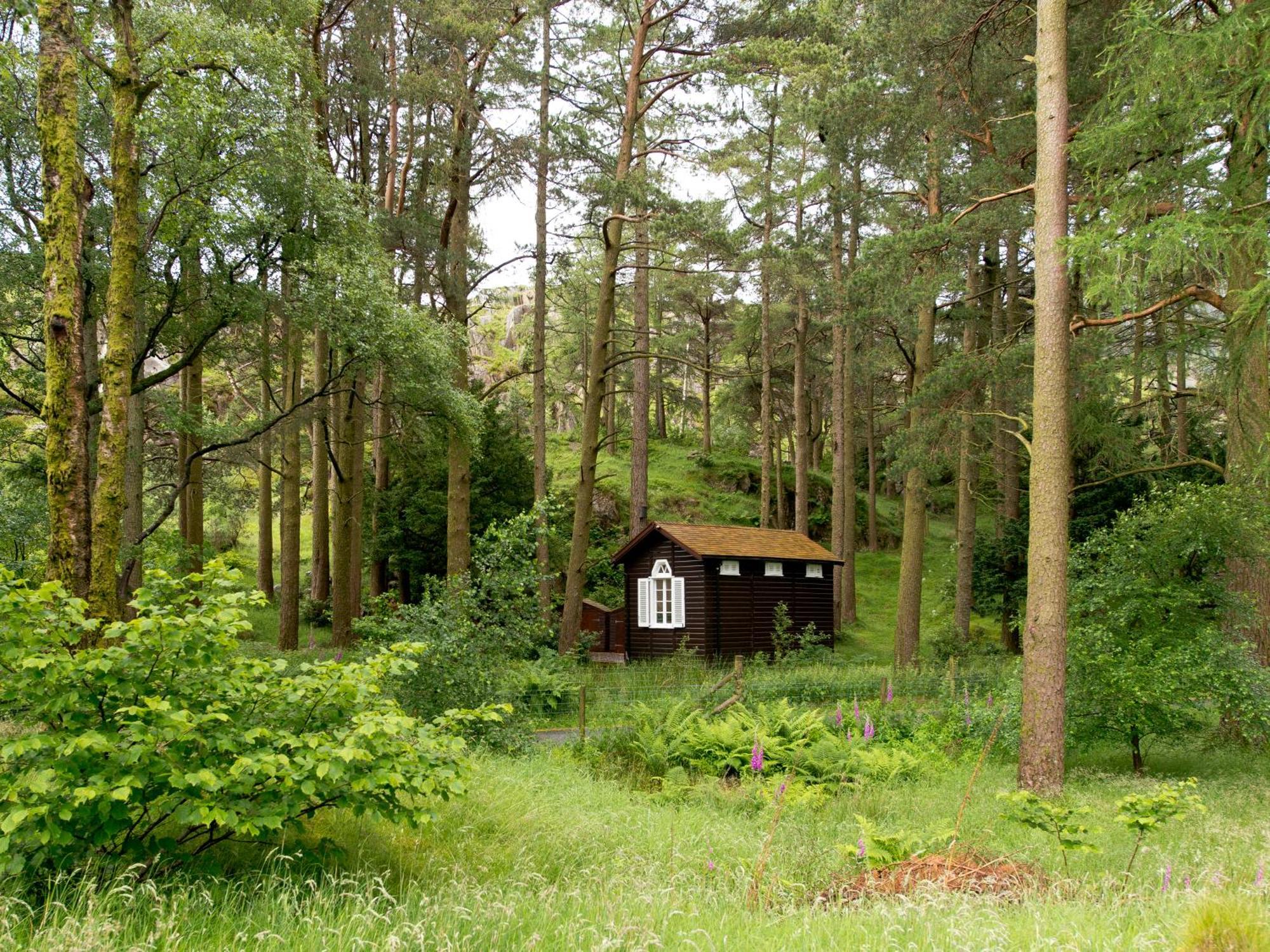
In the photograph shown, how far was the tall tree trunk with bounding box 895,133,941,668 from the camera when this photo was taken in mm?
17656

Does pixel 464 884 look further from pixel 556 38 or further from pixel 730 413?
pixel 730 413

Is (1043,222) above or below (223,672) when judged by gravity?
above

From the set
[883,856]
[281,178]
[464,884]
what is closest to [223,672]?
[464,884]

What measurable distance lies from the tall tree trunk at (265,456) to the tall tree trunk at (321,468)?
0.94 m

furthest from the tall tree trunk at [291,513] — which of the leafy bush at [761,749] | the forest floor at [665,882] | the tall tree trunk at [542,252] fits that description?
the forest floor at [665,882]

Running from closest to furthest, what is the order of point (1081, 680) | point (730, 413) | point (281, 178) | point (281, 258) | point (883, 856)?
point (883, 856)
point (1081, 680)
point (281, 178)
point (281, 258)
point (730, 413)

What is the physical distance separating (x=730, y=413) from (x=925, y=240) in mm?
25347

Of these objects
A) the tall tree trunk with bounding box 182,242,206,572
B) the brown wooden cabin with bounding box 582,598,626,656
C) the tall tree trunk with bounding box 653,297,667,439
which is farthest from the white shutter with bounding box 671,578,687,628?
the tall tree trunk with bounding box 653,297,667,439

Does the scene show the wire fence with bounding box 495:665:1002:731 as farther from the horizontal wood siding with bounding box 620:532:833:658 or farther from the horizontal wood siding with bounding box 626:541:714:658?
the horizontal wood siding with bounding box 620:532:833:658

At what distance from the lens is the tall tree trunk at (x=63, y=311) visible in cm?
653

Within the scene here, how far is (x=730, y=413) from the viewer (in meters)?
38.3

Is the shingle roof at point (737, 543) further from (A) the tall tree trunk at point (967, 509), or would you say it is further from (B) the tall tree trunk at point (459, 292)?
(B) the tall tree trunk at point (459, 292)

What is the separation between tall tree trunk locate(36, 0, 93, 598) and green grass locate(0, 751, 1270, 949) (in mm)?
3057

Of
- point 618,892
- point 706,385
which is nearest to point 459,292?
point 618,892
